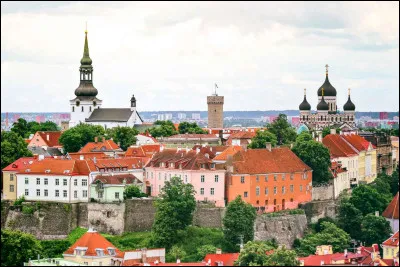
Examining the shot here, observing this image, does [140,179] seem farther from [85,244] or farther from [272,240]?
[85,244]

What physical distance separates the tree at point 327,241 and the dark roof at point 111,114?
149 feet

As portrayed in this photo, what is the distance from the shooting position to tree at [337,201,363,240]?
243 feet

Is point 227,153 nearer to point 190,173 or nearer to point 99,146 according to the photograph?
point 190,173

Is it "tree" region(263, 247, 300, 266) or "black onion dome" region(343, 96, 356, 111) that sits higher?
"black onion dome" region(343, 96, 356, 111)

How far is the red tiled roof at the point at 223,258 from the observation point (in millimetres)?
59388

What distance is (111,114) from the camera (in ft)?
378

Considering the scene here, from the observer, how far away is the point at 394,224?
73.2 meters

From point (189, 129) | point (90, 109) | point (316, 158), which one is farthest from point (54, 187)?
point (90, 109)

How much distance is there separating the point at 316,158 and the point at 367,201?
14.5ft

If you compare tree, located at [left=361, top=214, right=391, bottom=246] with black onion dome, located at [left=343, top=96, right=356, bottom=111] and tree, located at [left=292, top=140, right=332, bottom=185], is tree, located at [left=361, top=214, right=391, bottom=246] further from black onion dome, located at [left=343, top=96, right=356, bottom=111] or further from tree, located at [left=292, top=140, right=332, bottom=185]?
black onion dome, located at [left=343, top=96, right=356, bottom=111]

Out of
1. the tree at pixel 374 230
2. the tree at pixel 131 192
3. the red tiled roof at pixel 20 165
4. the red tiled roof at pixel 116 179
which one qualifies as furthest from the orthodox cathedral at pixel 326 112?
the red tiled roof at pixel 20 165

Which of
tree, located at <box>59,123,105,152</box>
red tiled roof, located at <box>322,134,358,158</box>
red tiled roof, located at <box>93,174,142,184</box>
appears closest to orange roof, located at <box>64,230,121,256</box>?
red tiled roof, located at <box>93,174,142,184</box>

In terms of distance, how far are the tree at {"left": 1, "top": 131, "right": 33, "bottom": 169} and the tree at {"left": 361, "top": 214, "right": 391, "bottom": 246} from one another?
22.4 metres

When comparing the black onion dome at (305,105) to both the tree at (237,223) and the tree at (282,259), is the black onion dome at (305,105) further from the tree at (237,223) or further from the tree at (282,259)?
the tree at (282,259)
